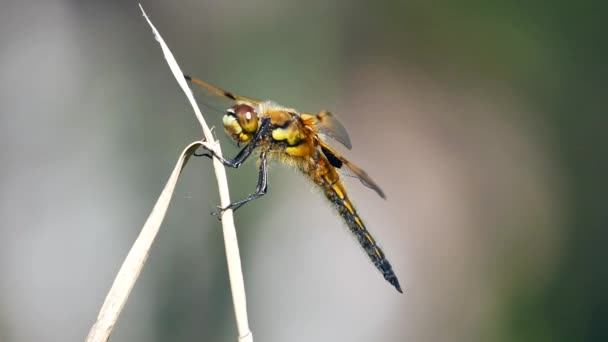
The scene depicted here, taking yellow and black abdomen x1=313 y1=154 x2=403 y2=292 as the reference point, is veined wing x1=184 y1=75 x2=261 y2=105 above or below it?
above

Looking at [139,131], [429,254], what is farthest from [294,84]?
[429,254]

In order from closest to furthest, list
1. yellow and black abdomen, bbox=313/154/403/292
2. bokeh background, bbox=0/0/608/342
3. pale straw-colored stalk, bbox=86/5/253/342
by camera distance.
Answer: pale straw-colored stalk, bbox=86/5/253/342
yellow and black abdomen, bbox=313/154/403/292
bokeh background, bbox=0/0/608/342

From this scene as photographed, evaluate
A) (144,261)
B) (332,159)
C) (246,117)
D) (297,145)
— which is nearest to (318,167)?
(332,159)

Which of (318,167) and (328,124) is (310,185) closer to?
(318,167)

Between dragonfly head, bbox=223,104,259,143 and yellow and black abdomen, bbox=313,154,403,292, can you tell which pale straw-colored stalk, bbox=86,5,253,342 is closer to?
dragonfly head, bbox=223,104,259,143

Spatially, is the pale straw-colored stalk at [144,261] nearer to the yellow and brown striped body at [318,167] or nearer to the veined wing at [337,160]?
the yellow and brown striped body at [318,167]

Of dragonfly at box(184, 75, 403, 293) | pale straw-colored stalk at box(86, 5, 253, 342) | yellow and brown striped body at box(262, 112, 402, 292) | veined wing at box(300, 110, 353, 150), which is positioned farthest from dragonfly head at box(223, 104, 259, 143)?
pale straw-colored stalk at box(86, 5, 253, 342)

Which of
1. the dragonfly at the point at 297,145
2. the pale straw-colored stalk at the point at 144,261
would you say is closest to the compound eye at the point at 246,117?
the dragonfly at the point at 297,145
